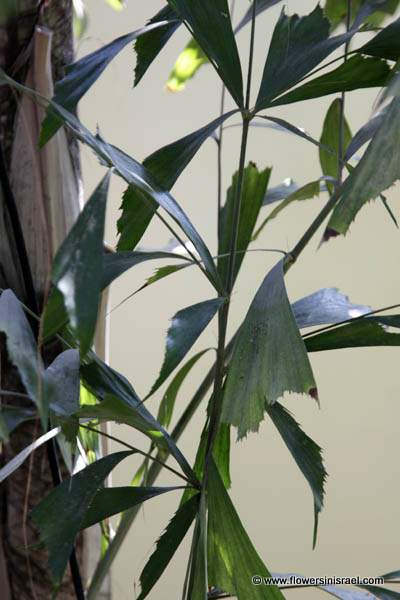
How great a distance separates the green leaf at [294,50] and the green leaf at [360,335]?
6.7 inches

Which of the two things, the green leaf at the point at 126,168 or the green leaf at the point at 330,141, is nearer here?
the green leaf at the point at 126,168

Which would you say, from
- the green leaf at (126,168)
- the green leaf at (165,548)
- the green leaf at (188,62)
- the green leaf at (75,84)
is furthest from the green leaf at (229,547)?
the green leaf at (188,62)

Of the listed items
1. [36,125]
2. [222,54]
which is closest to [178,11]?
[222,54]

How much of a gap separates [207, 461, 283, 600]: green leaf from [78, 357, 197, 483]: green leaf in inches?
1.4

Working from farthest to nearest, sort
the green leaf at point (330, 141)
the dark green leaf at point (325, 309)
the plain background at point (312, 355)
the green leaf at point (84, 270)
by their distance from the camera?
the plain background at point (312, 355), the green leaf at point (330, 141), the dark green leaf at point (325, 309), the green leaf at point (84, 270)

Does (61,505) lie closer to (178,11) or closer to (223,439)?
(223,439)

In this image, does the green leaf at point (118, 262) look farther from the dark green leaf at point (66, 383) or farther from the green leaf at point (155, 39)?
the green leaf at point (155, 39)

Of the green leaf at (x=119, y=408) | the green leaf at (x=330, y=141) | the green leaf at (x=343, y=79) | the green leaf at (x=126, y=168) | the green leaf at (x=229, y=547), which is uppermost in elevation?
the green leaf at (x=330, y=141)

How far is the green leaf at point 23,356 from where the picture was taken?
13.5 inches

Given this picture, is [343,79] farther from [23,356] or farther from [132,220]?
[23,356]

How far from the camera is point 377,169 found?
1.27 ft

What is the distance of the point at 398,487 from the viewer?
6.44 feet

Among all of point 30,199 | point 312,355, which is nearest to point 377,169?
point 30,199

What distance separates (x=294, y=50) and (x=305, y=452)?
263 mm
